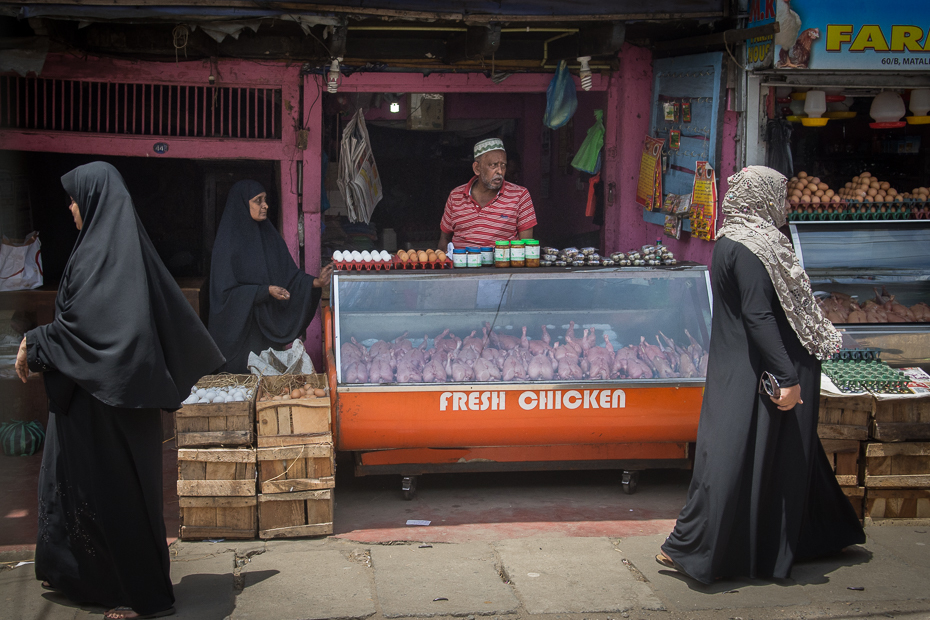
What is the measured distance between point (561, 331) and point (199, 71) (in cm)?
325

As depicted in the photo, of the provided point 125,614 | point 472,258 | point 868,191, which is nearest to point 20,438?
point 125,614

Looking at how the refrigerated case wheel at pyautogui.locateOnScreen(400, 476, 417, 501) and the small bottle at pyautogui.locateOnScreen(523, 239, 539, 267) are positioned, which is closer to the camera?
the refrigerated case wheel at pyautogui.locateOnScreen(400, 476, 417, 501)

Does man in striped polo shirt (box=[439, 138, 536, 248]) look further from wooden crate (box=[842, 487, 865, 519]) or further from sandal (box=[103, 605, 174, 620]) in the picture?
sandal (box=[103, 605, 174, 620])

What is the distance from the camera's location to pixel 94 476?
336cm

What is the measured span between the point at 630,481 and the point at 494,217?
2.03 m

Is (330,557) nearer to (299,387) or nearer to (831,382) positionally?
(299,387)

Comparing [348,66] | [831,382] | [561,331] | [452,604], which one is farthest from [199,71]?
[831,382]

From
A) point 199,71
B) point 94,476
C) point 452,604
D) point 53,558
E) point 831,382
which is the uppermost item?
point 199,71

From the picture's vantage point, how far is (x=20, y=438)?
18.4ft

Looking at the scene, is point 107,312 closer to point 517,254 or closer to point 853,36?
point 517,254

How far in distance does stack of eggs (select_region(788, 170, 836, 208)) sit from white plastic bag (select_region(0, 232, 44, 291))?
5428 millimetres

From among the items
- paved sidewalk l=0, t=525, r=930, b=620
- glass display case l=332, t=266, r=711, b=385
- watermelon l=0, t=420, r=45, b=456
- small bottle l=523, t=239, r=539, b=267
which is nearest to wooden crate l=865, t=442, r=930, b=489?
paved sidewalk l=0, t=525, r=930, b=620

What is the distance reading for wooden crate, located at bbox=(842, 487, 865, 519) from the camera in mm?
4562

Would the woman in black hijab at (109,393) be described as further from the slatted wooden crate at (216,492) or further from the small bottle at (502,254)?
the small bottle at (502,254)
